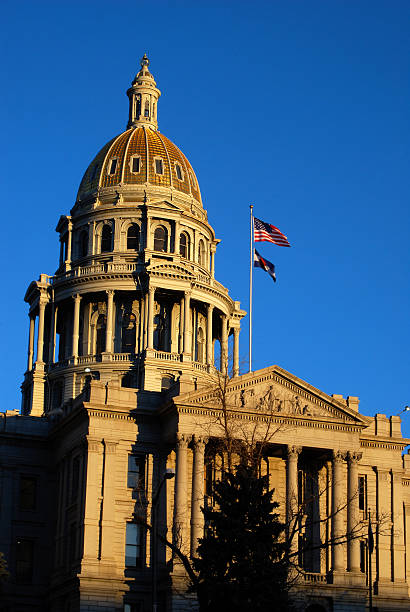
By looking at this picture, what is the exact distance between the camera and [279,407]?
230 ft

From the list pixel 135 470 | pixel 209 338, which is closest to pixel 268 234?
pixel 209 338

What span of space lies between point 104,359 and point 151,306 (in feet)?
16.1

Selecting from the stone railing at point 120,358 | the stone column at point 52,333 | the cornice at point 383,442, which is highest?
the stone column at point 52,333

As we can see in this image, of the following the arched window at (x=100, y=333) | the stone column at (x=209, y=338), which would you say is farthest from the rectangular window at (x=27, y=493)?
the stone column at (x=209, y=338)

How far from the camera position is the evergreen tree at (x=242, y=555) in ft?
157

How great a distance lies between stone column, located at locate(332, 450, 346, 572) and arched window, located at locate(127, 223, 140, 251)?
27.4 m

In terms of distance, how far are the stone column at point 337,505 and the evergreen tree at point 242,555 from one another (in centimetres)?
1769

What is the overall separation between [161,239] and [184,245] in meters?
2.18

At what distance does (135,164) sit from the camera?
93.9 metres

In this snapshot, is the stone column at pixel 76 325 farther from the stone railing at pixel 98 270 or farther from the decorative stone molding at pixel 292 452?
the decorative stone molding at pixel 292 452

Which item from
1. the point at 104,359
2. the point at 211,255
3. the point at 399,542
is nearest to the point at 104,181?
the point at 211,255

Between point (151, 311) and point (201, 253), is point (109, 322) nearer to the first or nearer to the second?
point (151, 311)

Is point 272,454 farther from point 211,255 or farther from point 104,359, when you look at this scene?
point 211,255

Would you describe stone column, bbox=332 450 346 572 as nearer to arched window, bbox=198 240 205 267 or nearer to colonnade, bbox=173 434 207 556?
colonnade, bbox=173 434 207 556
